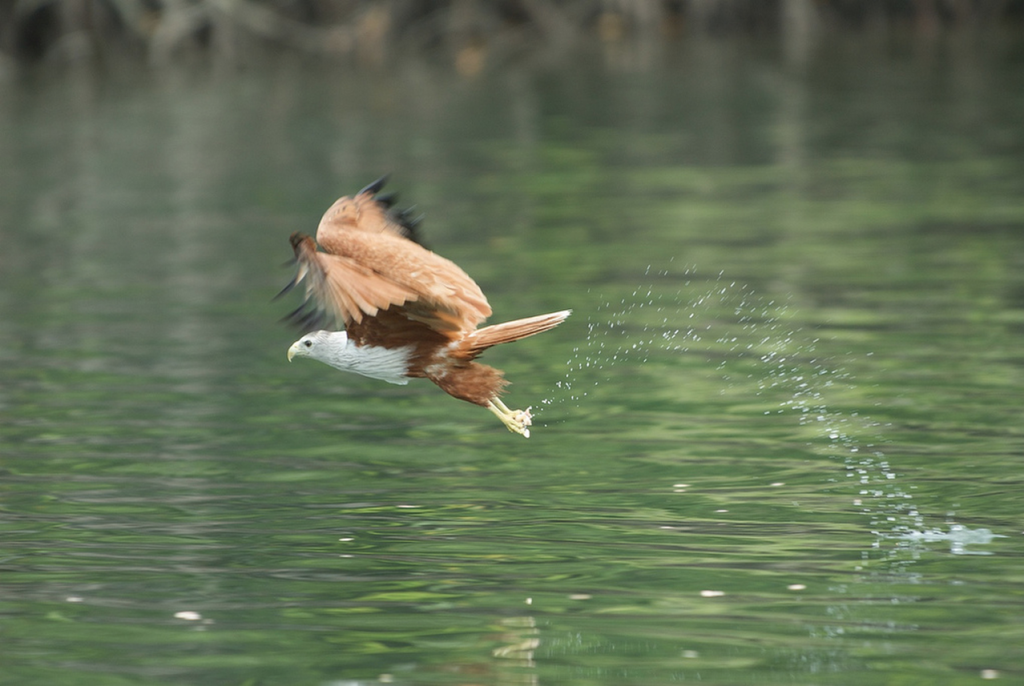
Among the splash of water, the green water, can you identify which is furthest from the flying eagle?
the splash of water

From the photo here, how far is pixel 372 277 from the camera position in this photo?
7219 millimetres

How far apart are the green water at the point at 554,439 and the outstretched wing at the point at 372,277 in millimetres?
1123

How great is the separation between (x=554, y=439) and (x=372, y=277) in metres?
3.48

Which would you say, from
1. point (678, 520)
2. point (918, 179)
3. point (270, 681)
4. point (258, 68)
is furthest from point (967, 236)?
point (258, 68)

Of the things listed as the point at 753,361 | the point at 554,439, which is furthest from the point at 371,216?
the point at 753,361

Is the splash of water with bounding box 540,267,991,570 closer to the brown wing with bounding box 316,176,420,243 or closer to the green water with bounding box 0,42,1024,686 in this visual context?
the green water with bounding box 0,42,1024,686

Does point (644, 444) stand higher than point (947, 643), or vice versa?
point (644, 444)

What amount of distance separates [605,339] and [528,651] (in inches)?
259

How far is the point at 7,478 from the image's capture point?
31.6 feet

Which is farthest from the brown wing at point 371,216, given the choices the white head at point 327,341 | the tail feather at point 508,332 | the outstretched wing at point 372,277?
the tail feather at point 508,332

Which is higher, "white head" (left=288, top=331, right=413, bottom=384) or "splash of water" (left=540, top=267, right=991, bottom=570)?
"splash of water" (left=540, top=267, right=991, bottom=570)

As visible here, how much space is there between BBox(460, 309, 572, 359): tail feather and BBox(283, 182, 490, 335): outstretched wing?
0.09 metres

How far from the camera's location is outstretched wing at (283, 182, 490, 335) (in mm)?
7031

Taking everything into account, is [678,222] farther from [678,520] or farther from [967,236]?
[678,520]
